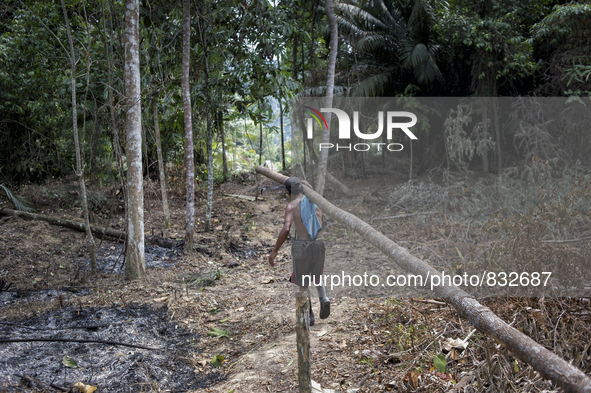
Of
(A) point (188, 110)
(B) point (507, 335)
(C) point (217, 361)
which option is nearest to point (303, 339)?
(B) point (507, 335)

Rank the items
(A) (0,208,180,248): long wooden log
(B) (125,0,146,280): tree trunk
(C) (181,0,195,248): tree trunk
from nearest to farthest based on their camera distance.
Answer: (B) (125,0,146,280): tree trunk < (C) (181,0,195,248): tree trunk < (A) (0,208,180,248): long wooden log

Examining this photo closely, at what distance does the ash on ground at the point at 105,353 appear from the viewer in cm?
351

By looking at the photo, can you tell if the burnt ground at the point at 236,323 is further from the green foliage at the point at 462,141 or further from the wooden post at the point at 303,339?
the green foliage at the point at 462,141

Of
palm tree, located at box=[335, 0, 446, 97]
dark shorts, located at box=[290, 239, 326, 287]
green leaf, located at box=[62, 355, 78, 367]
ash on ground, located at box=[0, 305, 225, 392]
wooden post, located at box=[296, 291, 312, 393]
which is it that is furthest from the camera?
palm tree, located at box=[335, 0, 446, 97]

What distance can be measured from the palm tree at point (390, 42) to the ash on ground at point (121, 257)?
24.0 feet

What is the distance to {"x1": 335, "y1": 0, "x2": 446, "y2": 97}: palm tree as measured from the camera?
37.7ft

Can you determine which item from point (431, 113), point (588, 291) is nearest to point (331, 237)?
point (588, 291)

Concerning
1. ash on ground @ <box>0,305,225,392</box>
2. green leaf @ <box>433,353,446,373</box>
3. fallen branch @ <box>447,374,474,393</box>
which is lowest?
ash on ground @ <box>0,305,225,392</box>

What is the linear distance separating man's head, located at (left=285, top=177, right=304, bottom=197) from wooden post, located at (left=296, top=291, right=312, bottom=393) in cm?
74

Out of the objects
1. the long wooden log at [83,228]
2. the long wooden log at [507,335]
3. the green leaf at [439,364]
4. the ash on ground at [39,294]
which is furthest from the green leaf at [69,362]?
the long wooden log at [83,228]

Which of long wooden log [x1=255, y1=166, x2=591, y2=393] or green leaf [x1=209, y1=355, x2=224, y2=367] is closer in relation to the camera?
long wooden log [x1=255, y1=166, x2=591, y2=393]

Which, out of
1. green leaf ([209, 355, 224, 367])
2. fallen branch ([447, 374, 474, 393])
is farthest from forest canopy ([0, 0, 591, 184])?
fallen branch ([447, 374, 474, 393])

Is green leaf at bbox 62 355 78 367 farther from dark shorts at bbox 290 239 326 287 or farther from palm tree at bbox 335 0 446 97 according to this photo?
palm tree at bbox 335 0 446 97

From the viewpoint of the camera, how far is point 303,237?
10.5 ft
